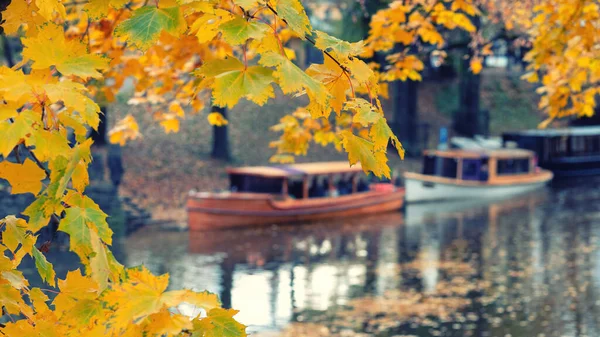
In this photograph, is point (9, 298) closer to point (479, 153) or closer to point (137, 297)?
point (137, 297)

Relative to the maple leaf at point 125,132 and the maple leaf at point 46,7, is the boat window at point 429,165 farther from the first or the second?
the maple leaf at point 46,7

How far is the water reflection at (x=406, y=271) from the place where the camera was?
14250 millimetres

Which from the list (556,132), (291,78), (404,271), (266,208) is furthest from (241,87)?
(556,132)

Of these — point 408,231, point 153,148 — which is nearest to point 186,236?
point 408,231

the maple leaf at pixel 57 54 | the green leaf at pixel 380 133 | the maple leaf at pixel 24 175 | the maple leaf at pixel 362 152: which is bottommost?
the maple leaf at pixel 24 175

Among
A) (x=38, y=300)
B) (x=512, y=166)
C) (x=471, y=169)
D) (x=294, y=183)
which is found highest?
(x=38, y=300)

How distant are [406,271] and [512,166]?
757 inches

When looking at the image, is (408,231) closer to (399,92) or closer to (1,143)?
(399,92)

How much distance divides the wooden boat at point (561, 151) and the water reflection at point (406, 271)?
13.0 metres

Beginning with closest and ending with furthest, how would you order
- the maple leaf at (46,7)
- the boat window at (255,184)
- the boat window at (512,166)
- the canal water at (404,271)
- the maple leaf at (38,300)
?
1. the maple leaf at (46,7)
2. the maple leaf at (38,300)
3. the canal water at (404,271)
4. the boat window at (255,184)
5. the boat window at (512,166)

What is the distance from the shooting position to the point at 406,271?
19.1 meters

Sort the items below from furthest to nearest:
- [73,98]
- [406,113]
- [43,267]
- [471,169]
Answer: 1. [406,113]
2. [471,169]
3. [43,267]
4. [73,98]

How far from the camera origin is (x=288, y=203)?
1055 inches

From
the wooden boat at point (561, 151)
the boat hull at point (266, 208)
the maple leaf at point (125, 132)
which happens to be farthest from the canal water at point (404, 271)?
the wooden boat at point (561, 151)
